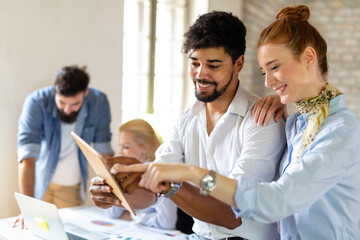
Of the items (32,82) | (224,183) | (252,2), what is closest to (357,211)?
(224,183)

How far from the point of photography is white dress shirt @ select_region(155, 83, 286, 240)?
151 centimetres

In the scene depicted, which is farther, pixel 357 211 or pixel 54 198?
pixel 54 198

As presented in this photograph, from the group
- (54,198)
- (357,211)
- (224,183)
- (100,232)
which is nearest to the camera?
(224,183)

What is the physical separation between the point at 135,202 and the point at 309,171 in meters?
0.80

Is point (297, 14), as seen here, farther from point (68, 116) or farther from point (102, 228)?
point (68, 116)

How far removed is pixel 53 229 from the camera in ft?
6.70

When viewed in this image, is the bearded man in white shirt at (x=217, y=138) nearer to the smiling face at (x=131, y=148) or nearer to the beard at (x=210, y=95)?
the beard at (x=210, y=95)

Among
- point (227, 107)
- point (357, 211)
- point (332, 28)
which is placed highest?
point (332, 28)

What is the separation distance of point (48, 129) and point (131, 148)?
32.8 inches

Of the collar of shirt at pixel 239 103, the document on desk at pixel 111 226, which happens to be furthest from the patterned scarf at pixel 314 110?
the document on desk at pixel 111 226

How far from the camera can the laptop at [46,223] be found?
1.99 metres

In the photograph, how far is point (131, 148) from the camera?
9.84 feet

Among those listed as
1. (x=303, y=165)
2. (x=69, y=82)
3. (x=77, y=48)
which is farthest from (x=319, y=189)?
(x=77, y=48)

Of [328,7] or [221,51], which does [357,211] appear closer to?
[221,51]
